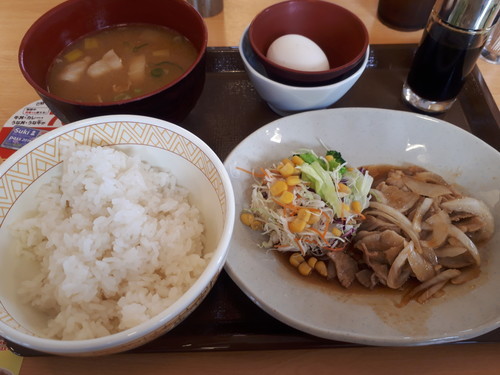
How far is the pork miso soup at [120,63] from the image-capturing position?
1.61m

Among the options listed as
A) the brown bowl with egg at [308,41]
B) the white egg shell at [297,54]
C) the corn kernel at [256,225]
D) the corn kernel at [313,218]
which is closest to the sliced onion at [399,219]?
the corn kernel at [313,218]

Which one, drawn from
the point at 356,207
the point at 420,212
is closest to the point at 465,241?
the point at 420,212

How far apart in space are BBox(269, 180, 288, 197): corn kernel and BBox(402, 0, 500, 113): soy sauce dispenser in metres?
0.91

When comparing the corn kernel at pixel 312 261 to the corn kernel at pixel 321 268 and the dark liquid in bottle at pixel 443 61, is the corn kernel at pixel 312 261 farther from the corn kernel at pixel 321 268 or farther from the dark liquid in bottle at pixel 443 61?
the dark liquid in bottle at pixel 443 61

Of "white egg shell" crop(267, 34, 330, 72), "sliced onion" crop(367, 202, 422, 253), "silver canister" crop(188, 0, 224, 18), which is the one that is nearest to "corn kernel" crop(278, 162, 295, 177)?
"sliced onion" crop(367, 202, 422, 253)

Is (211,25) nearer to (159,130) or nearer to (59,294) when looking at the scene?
(159,130)

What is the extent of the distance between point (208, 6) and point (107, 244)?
1789 mm

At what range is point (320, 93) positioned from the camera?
1670 millimetres

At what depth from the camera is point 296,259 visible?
4.84ft

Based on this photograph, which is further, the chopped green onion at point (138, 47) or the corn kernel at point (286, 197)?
the chopped green onion at point (138, 47)

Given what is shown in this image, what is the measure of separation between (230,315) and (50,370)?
60 cm

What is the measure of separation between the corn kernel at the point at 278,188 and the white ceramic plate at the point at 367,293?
0.14 m

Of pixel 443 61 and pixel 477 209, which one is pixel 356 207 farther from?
pixel 443 61

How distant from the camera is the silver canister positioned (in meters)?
2.33
